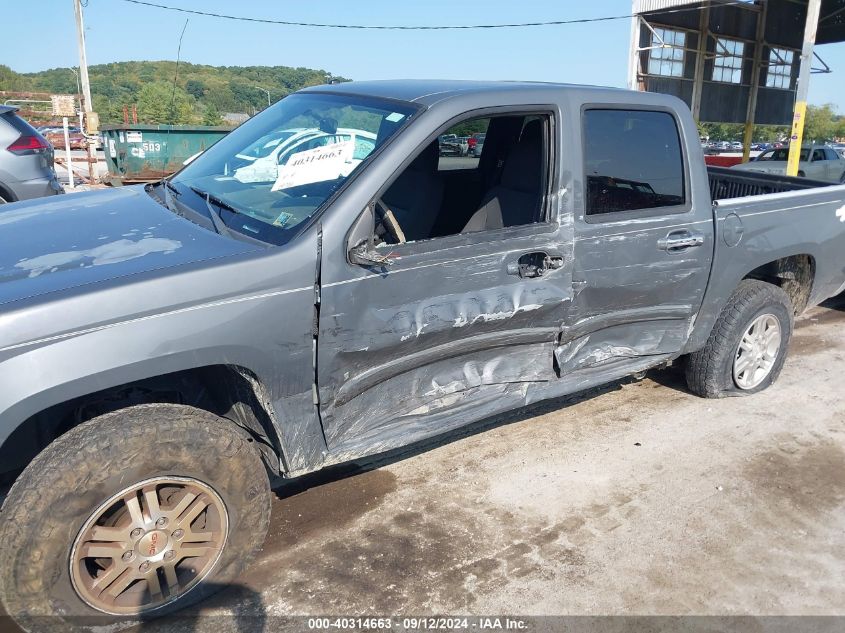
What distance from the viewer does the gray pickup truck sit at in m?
2.25

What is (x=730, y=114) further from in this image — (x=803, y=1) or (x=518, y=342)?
(x=518, y=342)

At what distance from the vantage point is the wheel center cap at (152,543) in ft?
8.04

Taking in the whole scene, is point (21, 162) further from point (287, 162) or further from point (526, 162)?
point (526, 162)

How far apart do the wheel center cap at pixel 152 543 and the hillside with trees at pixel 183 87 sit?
1996 cm

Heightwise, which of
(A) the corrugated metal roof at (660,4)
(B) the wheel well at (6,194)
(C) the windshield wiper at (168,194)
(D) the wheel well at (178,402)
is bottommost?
(D) the wheel well at (178,402)

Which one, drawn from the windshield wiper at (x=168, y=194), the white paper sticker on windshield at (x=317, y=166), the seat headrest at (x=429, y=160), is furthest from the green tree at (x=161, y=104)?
the white paper sticker on windshield at (x=317, y=166)

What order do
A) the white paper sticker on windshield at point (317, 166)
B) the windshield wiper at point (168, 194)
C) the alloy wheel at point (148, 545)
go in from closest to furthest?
the alloy wheel at point (148, 545) < the white paper sticker on windshield at point (317, 166) < the windshield wiper at point (168, 194)

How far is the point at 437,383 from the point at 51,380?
1.52m

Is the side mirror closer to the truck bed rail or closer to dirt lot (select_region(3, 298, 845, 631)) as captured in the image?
dirt lot (select_region(3, 298, 845, 631))

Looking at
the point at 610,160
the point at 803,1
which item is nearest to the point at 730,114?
the point at 803,1

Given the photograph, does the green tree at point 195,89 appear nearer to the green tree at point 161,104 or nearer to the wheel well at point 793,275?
the green tree at point 161,104

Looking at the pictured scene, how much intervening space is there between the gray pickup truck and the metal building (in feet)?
57.7

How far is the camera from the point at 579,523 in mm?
3273

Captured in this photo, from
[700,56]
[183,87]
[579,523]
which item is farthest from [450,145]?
[183,87]
